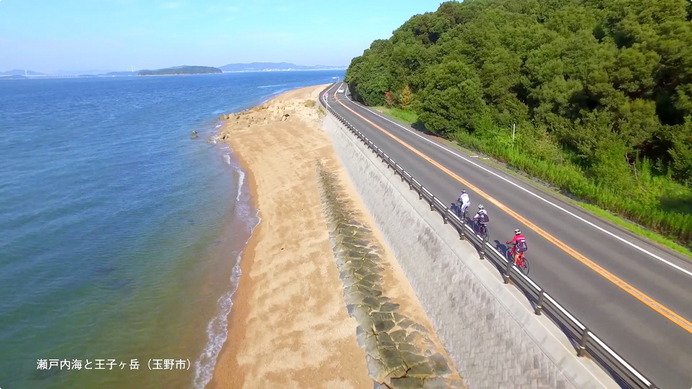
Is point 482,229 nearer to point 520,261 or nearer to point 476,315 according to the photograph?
point 520,261

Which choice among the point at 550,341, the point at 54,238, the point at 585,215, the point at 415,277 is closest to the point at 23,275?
the point at 54,238

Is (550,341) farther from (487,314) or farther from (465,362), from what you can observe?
(465,362)

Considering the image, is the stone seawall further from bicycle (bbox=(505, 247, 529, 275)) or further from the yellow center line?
the yellow center line

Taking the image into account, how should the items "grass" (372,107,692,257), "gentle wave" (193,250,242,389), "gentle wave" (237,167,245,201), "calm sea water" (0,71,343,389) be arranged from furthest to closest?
"gentle wave" (237,167,245,201) → "grass" (372,107,692,257) → "calm sea water" (0,71,343,389) → "gentle wave" (193,250,242,389)

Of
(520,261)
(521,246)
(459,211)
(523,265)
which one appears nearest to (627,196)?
(459,211)

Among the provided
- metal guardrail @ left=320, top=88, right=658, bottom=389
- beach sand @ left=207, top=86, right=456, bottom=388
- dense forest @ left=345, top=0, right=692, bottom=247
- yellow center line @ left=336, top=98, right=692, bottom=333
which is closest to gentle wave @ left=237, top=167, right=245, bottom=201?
beach sand @ left=207, top=86, right=456, bottom=388

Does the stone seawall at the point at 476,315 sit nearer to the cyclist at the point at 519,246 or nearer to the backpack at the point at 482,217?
the cyclist at the point at 519,246
